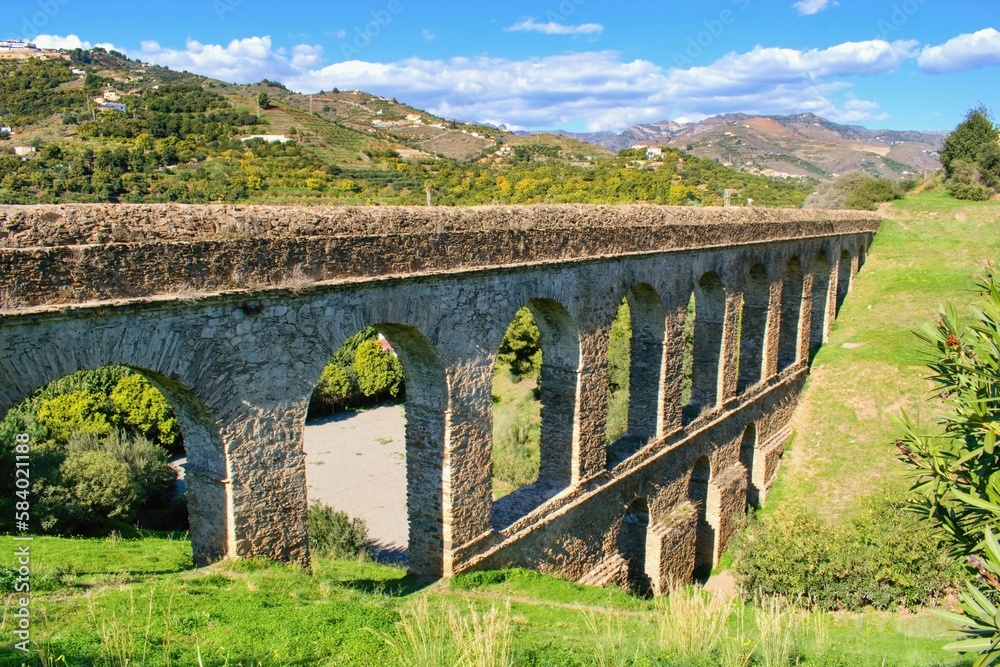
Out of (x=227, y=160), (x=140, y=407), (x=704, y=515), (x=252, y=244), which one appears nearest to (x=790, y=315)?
(x=704, y=515)

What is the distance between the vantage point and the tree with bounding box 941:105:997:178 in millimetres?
31469

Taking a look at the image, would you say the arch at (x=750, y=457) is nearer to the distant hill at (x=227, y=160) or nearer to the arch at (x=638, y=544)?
the arch at (x=638, y=544)

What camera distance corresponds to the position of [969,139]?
31844mm

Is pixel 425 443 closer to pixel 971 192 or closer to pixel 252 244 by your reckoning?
pixel 252 244

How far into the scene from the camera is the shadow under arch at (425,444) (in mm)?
7484

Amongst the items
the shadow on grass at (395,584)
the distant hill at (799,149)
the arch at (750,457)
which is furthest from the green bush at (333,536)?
the distant hill at (799,149)

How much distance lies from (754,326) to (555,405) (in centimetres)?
753

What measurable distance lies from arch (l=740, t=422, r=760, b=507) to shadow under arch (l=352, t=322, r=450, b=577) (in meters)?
9.10

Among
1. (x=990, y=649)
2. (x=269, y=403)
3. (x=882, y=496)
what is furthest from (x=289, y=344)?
(x=882, y=496)

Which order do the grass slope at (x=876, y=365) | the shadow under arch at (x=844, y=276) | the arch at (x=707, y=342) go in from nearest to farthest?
the arch at (x=707, y=342) → the grass slope at (x=876, y=365) → the shadow under arch at (x=844, y=276)

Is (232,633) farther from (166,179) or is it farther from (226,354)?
(166,179)

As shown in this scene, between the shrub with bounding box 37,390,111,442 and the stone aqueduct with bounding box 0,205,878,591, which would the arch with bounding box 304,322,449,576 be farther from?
the shrub with bounding box 37,390,111,442

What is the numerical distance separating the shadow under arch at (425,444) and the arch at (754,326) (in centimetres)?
918

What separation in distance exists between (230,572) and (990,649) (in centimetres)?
531
